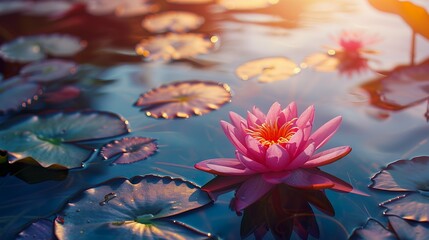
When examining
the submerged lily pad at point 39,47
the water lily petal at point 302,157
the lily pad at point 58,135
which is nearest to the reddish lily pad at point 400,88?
the water lily petal at point 302,157

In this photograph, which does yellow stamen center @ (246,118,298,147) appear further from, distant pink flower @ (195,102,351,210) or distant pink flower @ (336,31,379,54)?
distant pink flower @ (336,31,379,54)

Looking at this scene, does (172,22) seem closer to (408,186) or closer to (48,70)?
(48,70)

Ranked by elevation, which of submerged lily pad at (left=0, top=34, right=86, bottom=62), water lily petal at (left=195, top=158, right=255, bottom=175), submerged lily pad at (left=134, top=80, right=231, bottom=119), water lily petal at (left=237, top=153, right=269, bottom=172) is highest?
water lily petal at (left=237, top=153, right=269, bottom=172)

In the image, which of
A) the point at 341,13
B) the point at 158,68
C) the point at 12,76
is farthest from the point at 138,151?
the point at 341,13

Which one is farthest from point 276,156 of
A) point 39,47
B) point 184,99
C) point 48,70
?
point 39,47

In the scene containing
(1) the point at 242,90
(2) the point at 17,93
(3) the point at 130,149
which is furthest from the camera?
(2) the point at 17,93

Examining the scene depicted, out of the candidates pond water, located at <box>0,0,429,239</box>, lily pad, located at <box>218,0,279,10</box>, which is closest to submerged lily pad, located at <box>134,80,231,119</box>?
pond water, located at <box>0,0,429,239</box>
